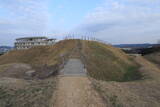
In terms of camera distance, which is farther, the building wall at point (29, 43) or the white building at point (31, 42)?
the building wall at point (29, 43)

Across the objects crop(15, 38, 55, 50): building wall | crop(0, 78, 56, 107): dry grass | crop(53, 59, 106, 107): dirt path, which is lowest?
crop(0, 78, 56, 107): dry grass

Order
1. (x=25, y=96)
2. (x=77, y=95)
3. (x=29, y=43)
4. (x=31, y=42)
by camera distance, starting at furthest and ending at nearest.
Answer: (x=29, y=43), (x=31, y=42), (x=25, y=96), (x=77, y=95)

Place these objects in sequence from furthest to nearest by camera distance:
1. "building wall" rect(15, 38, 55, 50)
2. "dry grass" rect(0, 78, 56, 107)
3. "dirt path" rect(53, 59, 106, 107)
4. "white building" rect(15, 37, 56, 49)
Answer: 1. "building wall" rect(15, 38, 55, 50)
2. "white building" rect(15, 37, 56, 49)
3. "dry grass" rect(0, 78, 56, 107)
4. "dirt path" rect(53, 59, 106, 107)

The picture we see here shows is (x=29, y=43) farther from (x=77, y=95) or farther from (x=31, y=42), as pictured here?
(x=77, y=95)

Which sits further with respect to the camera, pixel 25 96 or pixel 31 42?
pixel 31 42

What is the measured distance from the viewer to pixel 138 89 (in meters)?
13.2

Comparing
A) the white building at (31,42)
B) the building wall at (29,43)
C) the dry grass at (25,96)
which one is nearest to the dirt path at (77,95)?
the dry grass at (25,96)

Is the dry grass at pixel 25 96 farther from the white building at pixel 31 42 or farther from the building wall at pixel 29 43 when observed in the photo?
the building wall at pixel 29 43

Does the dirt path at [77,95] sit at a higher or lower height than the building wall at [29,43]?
lower

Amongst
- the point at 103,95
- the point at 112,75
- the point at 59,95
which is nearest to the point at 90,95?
the point at 103,95

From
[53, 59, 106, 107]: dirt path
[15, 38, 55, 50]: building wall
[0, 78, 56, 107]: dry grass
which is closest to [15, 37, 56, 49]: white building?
[15, 38, 55, 50]: building wall

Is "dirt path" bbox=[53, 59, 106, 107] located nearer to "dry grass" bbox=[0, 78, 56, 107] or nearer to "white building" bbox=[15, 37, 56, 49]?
"dry grass" bbox=[0, 78, 56, 107]

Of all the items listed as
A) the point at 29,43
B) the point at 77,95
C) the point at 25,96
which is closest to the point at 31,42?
the point at 29,43

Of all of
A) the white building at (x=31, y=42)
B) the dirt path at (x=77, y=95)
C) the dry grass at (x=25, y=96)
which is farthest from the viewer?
the white building at (x=31, y=42)
